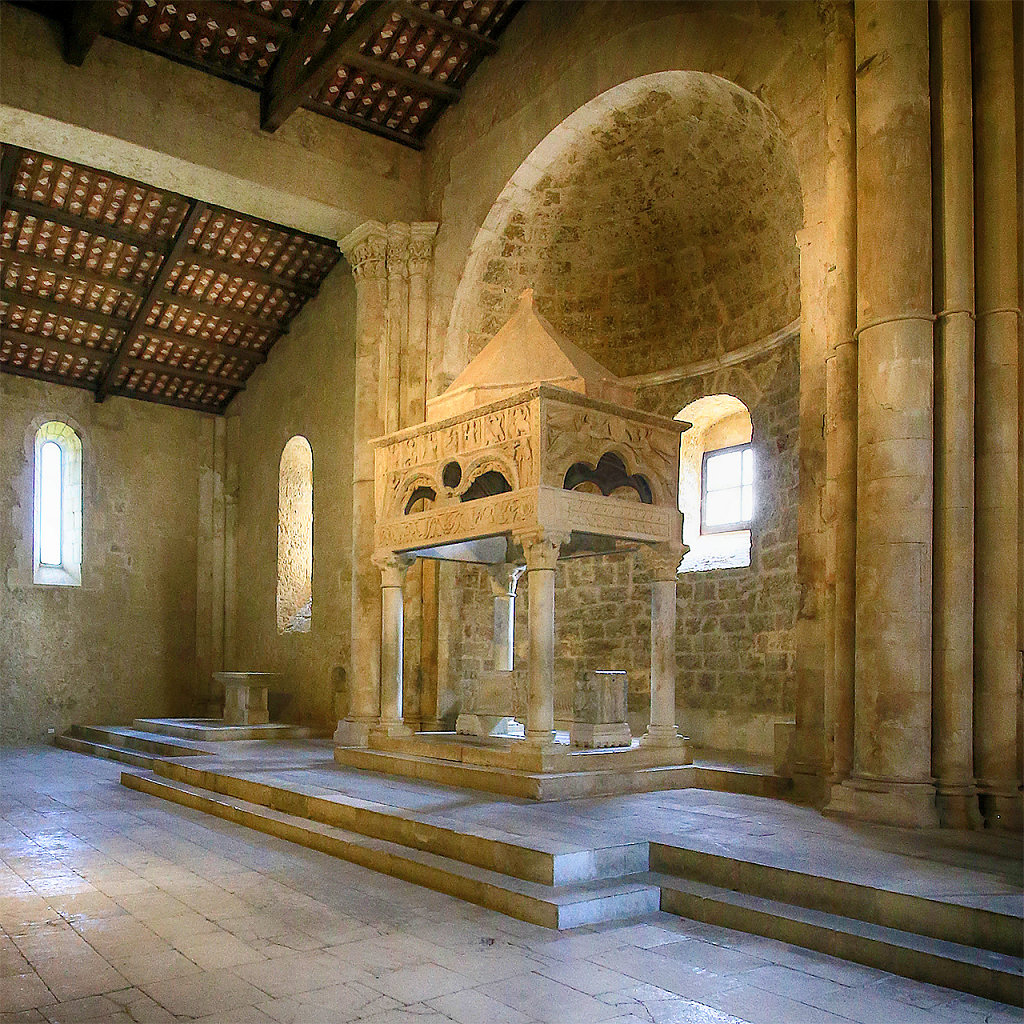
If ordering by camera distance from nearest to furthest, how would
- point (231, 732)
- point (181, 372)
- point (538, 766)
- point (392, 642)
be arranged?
point (538, 766), point (392, 642), point (231, 732), point (181, 372)

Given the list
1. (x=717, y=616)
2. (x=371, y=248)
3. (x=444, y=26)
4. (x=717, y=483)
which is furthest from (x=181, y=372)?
(x=717, y=616)

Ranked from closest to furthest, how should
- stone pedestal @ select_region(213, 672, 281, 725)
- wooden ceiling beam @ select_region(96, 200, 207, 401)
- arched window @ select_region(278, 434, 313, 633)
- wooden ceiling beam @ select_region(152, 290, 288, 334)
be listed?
wooden ceiling beam @ select_region(96, 200, 207, 401) → stone pedestal @ select_region(213, 672, 281, 725) → wooden ceiling beam @ select_region(152, 290, 288, 334) → arched window @ select_region(278, 434, 313, 633)

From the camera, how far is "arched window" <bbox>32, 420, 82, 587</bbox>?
15.6m

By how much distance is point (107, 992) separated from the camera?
3.91 meters

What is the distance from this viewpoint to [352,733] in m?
11.0

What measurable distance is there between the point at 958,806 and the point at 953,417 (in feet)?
7.85

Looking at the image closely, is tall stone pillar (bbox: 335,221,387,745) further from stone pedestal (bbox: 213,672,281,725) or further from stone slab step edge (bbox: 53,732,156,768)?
stone pedestal (bbox: 213,672,281,725)

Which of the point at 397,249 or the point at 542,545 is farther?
the point at 397,249

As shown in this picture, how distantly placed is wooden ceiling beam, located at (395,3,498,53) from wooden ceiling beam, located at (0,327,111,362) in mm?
7431

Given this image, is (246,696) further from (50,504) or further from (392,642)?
(50,504)

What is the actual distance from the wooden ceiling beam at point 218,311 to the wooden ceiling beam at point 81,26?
4348 mm

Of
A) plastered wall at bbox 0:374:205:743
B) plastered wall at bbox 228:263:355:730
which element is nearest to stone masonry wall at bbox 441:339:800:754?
plastered wall at bbox 228:263:355:730

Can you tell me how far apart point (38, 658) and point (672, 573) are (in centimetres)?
1064

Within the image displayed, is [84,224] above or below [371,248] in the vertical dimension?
above
